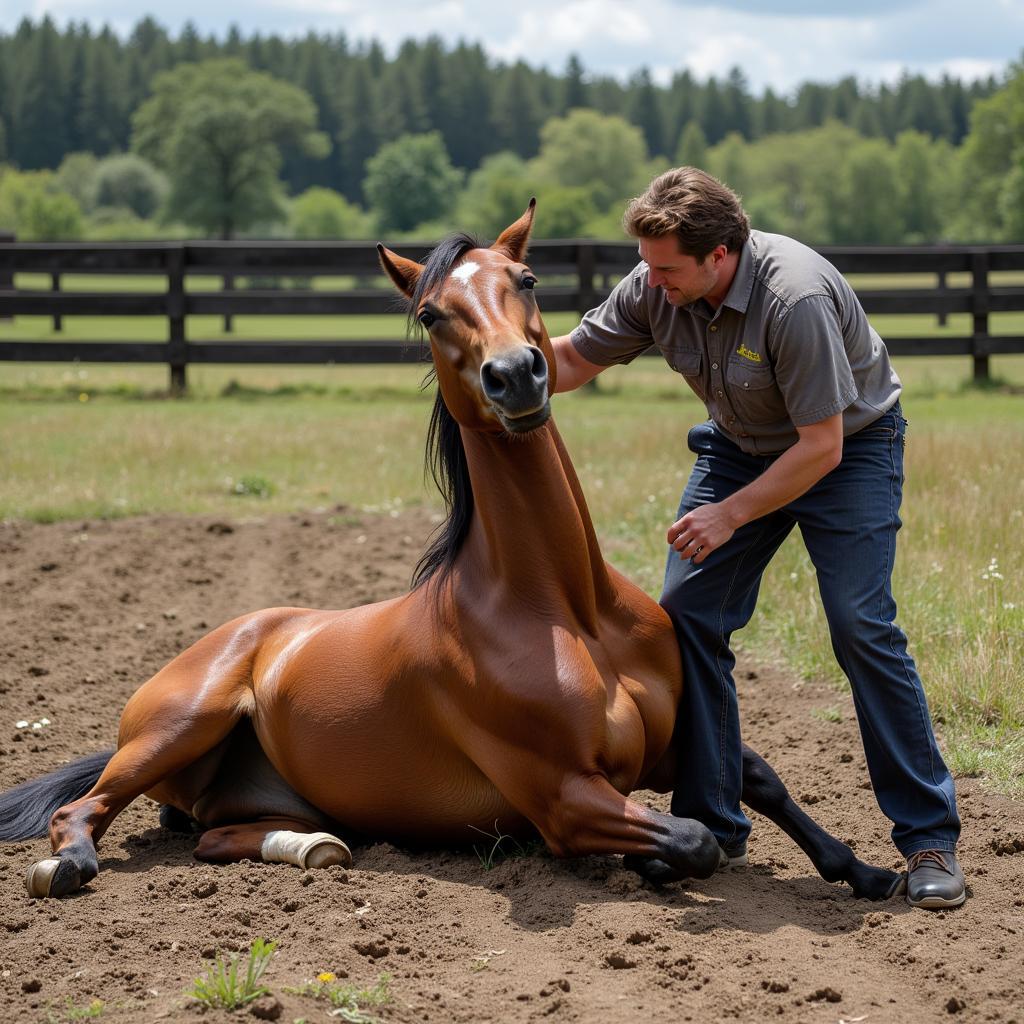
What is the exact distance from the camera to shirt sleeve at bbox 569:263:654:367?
15.2ft

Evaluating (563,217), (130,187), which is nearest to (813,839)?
(563,217)

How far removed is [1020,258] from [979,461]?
8.01 metres

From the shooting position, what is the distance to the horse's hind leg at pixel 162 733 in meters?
4.68

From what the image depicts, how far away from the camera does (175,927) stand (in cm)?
393

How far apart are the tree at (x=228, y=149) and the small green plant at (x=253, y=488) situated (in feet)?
264

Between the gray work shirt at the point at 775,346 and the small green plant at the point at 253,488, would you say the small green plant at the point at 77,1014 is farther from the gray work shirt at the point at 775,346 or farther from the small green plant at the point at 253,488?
the small green plant at the point at 253,488

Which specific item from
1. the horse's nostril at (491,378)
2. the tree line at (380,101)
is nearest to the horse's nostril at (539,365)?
the horse's nostril at (491,378)

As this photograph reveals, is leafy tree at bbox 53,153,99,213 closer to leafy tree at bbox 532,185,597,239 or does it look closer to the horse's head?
leafy tree at bbox 532,185,597,239

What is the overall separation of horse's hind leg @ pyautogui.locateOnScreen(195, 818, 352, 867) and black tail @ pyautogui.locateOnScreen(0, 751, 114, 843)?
0.52 m

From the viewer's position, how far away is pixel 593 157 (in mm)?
134125

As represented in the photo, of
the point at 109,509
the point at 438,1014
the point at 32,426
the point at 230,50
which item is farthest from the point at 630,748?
the point at 230,50

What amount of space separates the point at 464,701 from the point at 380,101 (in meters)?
183

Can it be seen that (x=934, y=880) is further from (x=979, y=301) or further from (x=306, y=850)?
(x=979, y=301)

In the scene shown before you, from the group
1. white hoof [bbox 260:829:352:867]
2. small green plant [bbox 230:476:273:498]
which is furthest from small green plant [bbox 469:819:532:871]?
small green plant [bbox 230:476:273:498]
